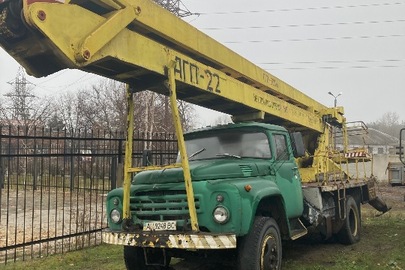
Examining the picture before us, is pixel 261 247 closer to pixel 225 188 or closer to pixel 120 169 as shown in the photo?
pixel 225 188

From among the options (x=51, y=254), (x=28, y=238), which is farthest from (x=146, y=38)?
(x=28, y=238)

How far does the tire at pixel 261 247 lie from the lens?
15.7ft

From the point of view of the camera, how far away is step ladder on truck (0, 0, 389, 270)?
3898mm

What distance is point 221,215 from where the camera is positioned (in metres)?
4.72

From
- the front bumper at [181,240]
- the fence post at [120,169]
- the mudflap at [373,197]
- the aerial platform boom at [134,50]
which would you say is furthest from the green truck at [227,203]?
the mudflap at [373,197]

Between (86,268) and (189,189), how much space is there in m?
2.79

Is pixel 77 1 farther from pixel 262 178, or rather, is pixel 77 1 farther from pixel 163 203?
pixel 262 178

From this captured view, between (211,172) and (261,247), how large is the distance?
1.10 metres

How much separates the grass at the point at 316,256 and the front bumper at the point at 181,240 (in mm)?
1681

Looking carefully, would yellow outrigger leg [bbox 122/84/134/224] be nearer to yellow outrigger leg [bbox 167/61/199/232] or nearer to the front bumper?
the front bumper

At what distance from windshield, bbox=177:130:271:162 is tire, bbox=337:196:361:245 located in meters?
2.90

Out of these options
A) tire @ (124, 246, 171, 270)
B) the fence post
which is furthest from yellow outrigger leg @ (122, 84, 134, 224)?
the fence post

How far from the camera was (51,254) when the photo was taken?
759 centimetres

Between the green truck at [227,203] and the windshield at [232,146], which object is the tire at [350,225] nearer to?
the green truck at [227,203]
